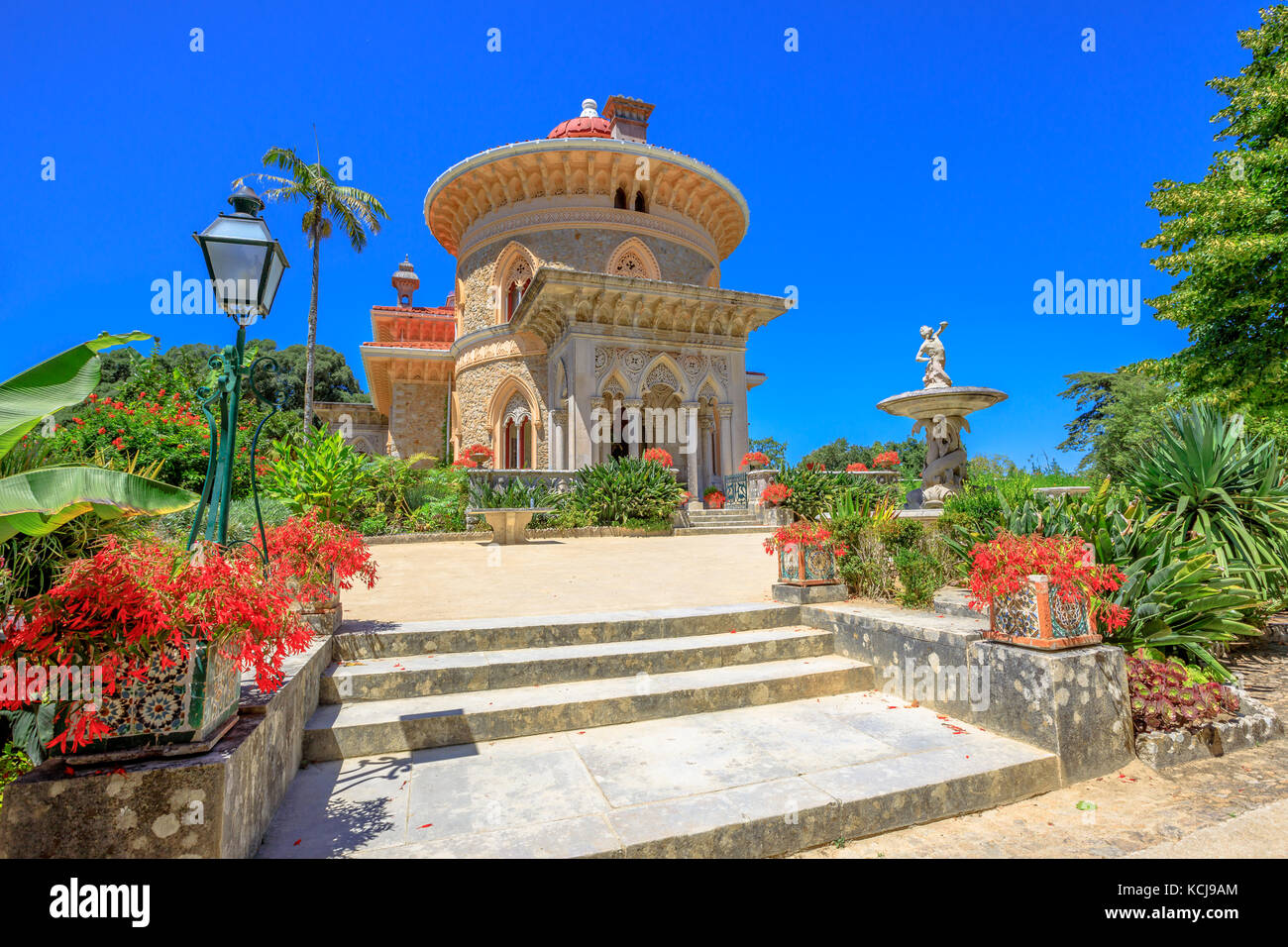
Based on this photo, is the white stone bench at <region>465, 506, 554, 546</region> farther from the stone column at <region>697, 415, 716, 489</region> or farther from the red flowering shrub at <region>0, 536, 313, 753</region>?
the red flowering shrub at <region>0, 536, 313, 753</region>

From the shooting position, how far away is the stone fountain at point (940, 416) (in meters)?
11.1

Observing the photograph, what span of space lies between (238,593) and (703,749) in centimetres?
237

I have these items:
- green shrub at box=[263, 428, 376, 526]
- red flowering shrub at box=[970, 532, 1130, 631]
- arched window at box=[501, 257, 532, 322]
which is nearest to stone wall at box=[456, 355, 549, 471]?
arched window at box=[501, 257, 532, 322]

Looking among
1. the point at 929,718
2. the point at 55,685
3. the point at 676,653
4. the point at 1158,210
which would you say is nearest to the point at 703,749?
the point at 676,653

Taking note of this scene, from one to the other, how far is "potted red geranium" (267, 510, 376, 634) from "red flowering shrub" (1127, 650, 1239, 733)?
5.09 m

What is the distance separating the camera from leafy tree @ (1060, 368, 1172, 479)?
23939mm

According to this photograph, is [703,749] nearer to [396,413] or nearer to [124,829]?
[124,829]

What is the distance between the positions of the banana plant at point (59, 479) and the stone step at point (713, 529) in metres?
12.4

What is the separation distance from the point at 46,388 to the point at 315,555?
207 cm

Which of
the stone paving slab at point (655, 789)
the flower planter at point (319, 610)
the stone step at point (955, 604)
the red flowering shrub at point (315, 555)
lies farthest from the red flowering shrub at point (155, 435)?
the stone step at point (955, 604)

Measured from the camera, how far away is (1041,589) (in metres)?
3.40

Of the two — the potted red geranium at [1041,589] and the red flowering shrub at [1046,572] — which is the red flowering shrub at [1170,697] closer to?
the red flowering shrub at [1046,572]

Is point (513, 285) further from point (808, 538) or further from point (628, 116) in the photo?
point (808, 538)
